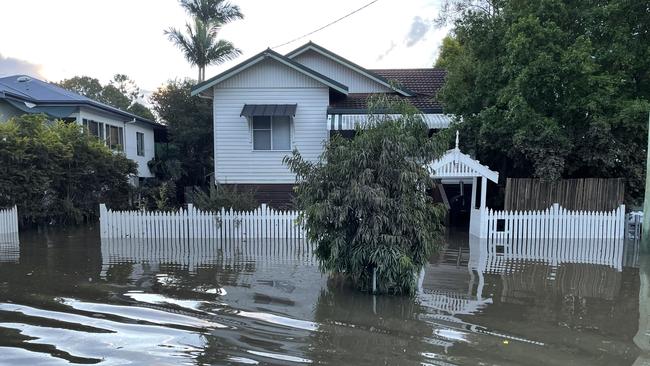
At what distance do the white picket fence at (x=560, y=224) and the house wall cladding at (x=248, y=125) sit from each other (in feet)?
24.8

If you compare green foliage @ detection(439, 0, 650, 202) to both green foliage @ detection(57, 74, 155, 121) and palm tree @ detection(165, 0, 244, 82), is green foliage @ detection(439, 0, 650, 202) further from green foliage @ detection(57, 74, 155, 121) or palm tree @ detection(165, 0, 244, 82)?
green foliage @ detection(57, 74, 155, 121)

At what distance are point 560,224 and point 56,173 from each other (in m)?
15.3

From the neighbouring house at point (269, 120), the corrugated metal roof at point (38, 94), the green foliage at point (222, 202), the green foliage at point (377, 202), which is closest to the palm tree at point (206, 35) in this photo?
the corrugated metal roof at point (38, 94)

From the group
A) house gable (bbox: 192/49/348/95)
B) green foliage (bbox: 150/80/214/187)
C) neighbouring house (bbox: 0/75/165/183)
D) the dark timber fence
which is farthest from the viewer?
green foliage (bbox: 150/80/214/187)

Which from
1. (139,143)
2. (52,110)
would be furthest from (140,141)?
(52,110)

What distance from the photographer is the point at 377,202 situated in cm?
690

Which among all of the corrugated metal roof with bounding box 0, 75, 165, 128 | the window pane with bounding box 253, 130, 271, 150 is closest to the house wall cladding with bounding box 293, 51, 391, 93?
the window pane with bounding box 253, 130, 271, 150

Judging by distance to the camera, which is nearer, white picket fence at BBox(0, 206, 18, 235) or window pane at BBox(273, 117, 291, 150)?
white picket fence at BBox(0, 206, 18, 235)

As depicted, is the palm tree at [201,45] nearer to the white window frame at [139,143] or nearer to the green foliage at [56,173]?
the white window frame at [139,143]

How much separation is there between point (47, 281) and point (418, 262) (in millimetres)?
6088

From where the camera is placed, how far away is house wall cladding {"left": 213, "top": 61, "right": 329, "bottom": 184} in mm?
17766

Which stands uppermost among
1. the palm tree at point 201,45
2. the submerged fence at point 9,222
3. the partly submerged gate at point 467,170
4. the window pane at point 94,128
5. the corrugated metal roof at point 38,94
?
the palm tree at point 201,45

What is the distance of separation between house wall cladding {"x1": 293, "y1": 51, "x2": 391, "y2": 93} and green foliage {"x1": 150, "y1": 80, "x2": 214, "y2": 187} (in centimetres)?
872

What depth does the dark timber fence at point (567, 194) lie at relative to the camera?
13.5 meters
